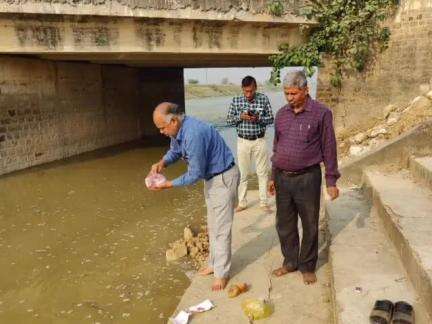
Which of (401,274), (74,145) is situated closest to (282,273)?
(401,274)

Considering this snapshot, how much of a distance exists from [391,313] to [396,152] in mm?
3477

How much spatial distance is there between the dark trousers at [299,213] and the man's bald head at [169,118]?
95 centimetres

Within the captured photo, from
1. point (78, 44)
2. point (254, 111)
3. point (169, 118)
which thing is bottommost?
point (254, 111)

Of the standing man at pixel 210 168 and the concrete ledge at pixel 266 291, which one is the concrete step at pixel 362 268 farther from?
the standing man at pixel 210 168

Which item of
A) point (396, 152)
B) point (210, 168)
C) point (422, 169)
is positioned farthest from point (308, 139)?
point (396, 152)

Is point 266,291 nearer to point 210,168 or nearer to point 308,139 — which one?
point 210,168

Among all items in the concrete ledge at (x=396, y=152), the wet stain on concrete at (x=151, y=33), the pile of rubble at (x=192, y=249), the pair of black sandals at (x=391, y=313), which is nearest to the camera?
the pair of black sandals at (x=391, y=313)

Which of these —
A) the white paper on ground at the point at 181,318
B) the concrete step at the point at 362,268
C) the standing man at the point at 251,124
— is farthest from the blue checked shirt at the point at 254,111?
the white paper on ground at the point at 181,318

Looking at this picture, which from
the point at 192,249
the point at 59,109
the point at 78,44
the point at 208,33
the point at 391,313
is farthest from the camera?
the point at 59,109

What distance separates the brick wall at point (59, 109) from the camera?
9.85 meters

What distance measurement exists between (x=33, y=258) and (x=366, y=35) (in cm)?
778

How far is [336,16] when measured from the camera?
9.48 meters

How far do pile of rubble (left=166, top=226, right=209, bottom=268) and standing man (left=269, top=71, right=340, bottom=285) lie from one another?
161 centimetres

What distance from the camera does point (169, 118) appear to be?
10.8 feet
